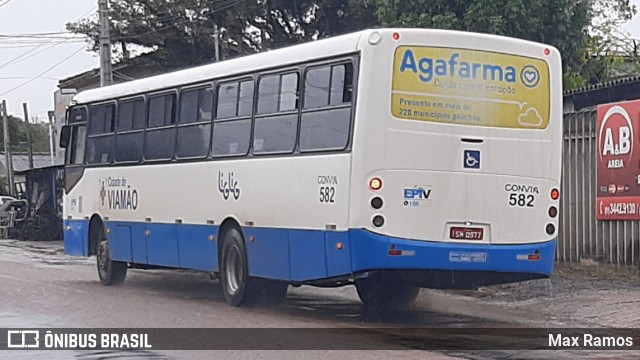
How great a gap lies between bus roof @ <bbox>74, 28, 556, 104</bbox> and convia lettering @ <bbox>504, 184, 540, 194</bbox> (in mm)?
1676

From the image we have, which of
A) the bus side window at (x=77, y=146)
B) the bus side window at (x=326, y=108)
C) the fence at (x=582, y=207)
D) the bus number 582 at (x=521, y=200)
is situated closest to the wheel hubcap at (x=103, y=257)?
the bus side window at (x=77, y=146)

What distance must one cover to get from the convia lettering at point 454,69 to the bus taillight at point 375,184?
125 centimetres

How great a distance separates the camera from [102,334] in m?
12.5

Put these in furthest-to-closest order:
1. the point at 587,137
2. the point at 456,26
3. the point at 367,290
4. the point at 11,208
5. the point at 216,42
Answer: the point at 11,208
the point at 216,42
the point at 456,26
the point at 587,137
the point at 367,290

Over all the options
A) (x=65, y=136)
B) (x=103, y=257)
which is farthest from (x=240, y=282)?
(x=65, y=136)

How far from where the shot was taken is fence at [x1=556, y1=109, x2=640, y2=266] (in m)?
17.2

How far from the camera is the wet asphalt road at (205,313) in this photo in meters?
11.0

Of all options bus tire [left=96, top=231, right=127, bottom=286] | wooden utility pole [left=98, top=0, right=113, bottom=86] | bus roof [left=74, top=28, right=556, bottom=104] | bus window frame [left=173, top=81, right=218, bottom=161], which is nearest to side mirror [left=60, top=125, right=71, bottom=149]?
bus roof [left=74, top=28, right=556, bottom=104]

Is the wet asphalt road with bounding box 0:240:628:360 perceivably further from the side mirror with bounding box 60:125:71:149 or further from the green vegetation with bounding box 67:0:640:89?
the green vegetation with bounding box 67:0:640:89

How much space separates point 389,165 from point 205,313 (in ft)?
11.9

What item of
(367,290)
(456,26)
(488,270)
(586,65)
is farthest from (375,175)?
(586,65)

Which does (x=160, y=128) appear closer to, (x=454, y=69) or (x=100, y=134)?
(x=100, y=134)

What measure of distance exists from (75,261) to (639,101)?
1585cm

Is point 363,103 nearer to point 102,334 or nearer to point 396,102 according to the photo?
point 396,102
